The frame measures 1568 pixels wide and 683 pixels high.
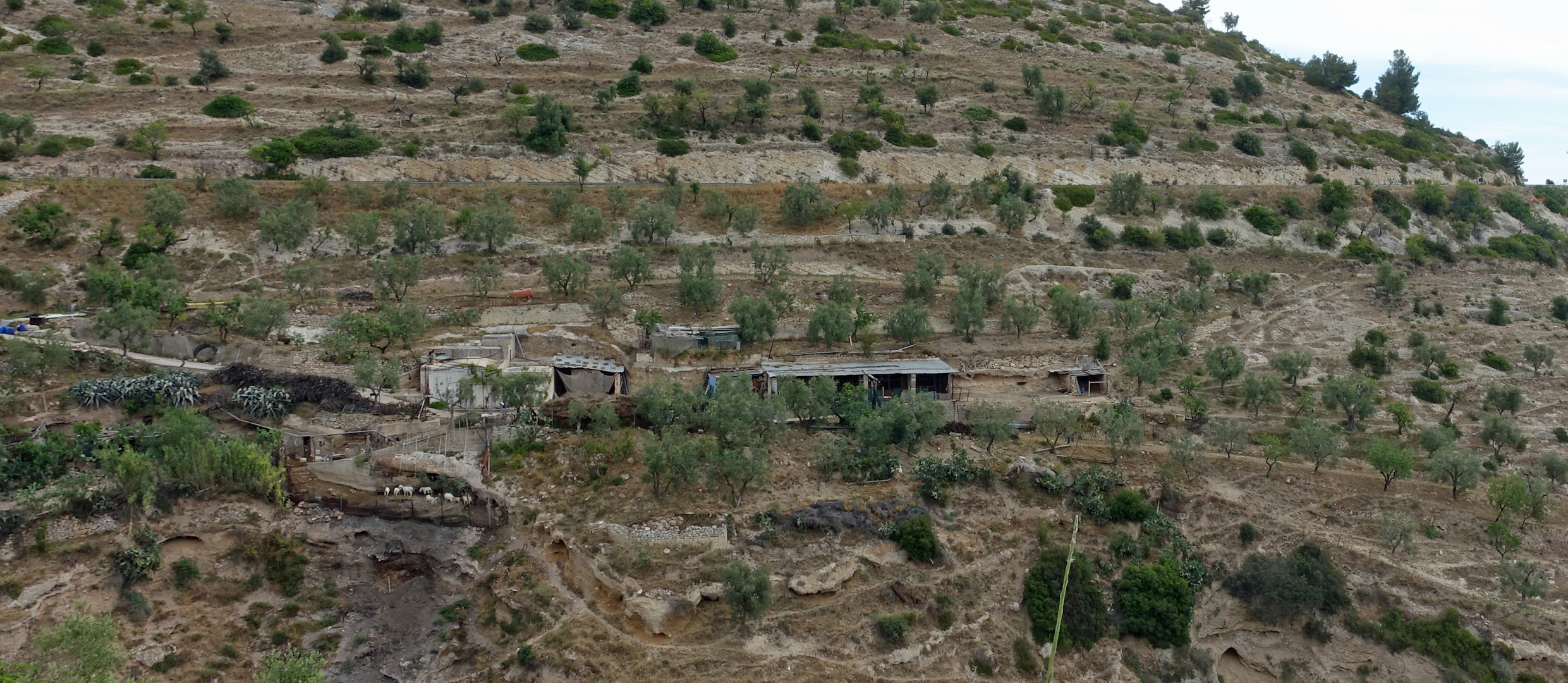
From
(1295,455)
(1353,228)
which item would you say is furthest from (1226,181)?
(1295,455)

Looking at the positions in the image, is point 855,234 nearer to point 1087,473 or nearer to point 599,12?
point 1087,473

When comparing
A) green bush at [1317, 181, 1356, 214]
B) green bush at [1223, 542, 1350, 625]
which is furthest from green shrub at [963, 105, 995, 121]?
green bush at [1223, 542, 1350, 625]

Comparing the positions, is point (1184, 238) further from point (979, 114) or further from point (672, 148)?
point (672, 148)

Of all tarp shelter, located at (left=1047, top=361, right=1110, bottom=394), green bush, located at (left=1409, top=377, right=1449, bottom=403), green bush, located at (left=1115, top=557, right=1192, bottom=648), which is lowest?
green bush, located at (left=1115, top=557, right=1192, bottom=648)

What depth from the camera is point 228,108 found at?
2084 inches

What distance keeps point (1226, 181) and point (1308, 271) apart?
1167cm

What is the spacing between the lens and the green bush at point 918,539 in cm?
2625

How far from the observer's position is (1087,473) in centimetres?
2994

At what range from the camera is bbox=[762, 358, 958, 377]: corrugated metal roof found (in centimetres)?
3338

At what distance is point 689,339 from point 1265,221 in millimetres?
38749

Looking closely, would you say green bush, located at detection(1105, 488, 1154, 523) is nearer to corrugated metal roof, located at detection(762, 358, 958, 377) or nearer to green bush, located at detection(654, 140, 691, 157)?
corrugated metal roof, located at detection(762, 358, 958, 377)

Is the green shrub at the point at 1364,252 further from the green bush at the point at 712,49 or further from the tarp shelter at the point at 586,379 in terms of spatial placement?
the tarp shelter at the point at 586,379

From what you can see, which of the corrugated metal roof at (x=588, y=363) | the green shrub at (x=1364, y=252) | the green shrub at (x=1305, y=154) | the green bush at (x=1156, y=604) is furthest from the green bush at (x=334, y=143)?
the green shrub at (x=1305, y=154)

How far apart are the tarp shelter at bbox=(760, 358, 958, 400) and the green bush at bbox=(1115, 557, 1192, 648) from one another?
9.05 m
